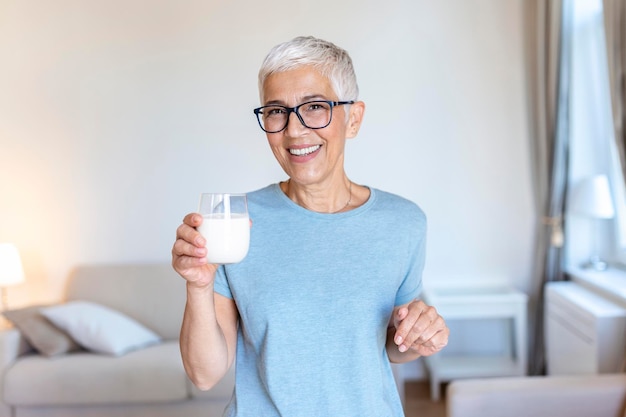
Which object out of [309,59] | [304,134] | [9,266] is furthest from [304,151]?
[9,266]

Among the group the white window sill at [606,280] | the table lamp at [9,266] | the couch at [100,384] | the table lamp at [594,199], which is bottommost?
the couch at [100,384]

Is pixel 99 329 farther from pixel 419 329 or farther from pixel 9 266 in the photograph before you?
pixel 419 329

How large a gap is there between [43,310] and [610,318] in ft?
9.52

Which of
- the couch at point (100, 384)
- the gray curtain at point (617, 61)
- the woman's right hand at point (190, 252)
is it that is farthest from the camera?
the couch at point (100, 384)

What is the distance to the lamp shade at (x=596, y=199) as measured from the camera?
299cm

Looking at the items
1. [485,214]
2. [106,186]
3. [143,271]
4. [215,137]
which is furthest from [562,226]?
[106,186]

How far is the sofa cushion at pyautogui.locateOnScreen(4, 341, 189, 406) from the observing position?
299 centimetres

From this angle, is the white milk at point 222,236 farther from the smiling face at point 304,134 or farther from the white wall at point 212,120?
the white wall at point 212,120

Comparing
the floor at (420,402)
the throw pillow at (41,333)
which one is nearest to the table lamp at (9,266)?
the throw pillow at (41,333)

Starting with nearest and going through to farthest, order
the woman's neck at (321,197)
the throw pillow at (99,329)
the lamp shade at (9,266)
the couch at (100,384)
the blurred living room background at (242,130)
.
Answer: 1. the woman's neck at (321,197)
2. the couch at (100,384)
3. the throw pillow at (99,329)
4. the lamp shade at (9,266)
5. the blurred living room background at (242,130)

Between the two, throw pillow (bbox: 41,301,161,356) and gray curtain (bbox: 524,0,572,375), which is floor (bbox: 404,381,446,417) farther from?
throw pillow (bbox: 41,301,161,356)

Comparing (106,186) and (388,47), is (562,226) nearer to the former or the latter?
(388,47)

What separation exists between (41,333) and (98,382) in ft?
1.55

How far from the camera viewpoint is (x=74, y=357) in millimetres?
3166
